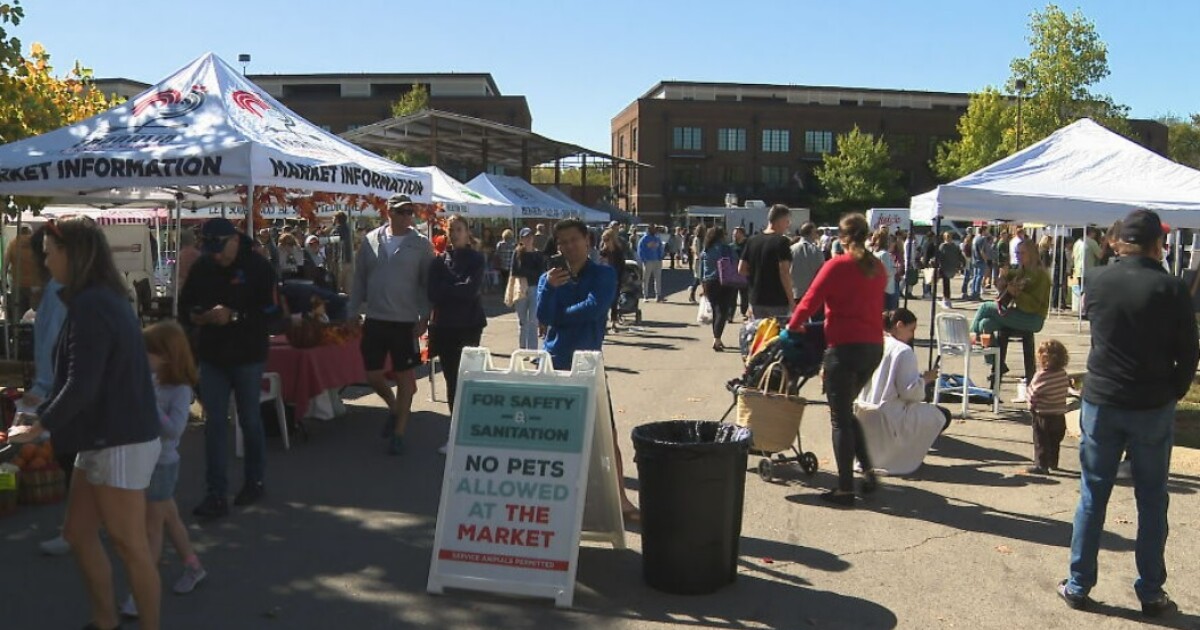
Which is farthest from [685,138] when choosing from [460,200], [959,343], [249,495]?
[249,495]

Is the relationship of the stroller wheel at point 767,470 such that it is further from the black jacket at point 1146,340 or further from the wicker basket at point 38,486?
the wicker basket at point 38,486

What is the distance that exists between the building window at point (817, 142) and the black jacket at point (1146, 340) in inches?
3025

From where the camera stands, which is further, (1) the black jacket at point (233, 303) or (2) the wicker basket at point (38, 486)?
(2) the wicker basket at point (38, 486)

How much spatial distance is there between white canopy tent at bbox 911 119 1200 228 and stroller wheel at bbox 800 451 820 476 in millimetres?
3408

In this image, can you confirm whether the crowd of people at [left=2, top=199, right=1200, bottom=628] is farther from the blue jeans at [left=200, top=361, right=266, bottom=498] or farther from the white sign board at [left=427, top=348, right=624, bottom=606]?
the white sign board at [left=427, top=348, right=624, bottom=606]

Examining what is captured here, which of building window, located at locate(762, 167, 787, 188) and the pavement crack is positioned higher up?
building window, located at locate(762, 167, 787, 188)

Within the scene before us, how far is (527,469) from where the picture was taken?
481 centimetres

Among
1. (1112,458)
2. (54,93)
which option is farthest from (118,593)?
(54,93)

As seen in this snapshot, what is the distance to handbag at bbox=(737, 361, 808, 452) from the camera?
650 centimetres

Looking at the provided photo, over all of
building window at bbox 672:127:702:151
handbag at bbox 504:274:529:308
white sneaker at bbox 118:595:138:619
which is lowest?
white sneaker at bbox 118:595:138:619

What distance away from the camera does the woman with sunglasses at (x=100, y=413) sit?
11.9 feet

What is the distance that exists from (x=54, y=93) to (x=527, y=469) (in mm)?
13218

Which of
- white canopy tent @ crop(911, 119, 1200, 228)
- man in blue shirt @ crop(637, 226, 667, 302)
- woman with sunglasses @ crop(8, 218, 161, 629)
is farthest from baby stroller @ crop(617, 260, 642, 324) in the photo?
woman with sunglasses @ crop(8, 218, 161, 629)

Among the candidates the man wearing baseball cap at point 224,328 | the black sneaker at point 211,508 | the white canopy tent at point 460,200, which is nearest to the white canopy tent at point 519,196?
the white canopy tent at point 460,200
